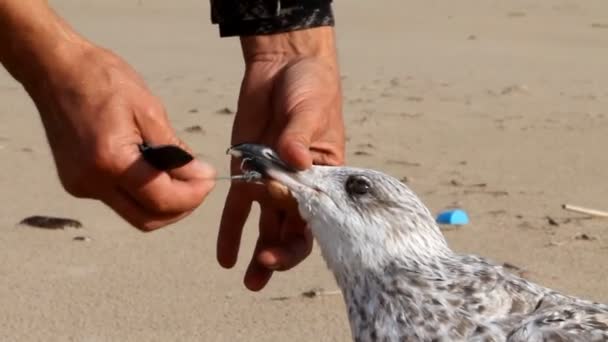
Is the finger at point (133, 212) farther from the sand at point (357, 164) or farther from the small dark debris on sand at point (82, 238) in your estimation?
the small dark debris on sand at point (82, 238)

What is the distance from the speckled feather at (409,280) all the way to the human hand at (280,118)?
288 mm

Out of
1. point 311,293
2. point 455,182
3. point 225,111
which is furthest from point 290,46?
point 225,111

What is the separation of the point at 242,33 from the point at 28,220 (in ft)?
8.43

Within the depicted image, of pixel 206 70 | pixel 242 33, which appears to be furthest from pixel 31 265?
pixel 206 70

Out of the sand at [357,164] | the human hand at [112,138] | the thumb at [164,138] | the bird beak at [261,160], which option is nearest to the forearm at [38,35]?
the human hand at [112,138]

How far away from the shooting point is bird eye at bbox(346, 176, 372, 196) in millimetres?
3781

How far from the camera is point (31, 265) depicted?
234 inches

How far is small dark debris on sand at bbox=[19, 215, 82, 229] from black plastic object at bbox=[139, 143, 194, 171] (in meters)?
3.21

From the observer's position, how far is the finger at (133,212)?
11.4ft

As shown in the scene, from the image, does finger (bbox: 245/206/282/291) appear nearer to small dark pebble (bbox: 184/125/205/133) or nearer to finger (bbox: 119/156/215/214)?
finger (bbox: 119/156/215/214)

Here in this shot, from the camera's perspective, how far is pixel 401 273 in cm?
369

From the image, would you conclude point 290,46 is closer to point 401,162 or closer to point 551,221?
point 551,221

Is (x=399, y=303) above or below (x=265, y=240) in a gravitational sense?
above

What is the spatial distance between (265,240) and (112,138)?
3.79 feet
